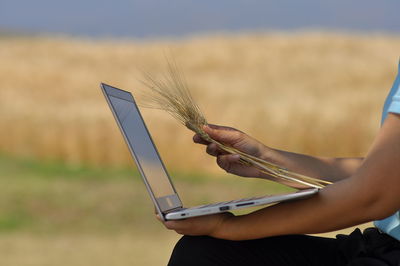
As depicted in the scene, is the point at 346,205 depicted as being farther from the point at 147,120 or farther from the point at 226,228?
the point at 147,120

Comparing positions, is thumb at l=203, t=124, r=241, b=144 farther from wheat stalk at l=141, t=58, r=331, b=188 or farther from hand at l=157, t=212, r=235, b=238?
hand at l=157, t=212, r=235, b=238

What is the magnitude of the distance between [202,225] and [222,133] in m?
0.34

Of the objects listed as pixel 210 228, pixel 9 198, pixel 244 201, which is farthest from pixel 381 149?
pixel 9 198

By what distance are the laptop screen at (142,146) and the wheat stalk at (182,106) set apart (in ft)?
0.22

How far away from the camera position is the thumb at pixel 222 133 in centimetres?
202

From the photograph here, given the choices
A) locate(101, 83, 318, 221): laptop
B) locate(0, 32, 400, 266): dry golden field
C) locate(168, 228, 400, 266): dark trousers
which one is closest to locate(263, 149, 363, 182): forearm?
locate(168, 228, 400, 266): dark trousers

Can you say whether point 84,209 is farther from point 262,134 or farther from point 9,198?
point 262,134

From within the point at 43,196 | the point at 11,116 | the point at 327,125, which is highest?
the point at 11,116

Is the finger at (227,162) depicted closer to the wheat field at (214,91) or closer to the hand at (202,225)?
the hand at (202,225)

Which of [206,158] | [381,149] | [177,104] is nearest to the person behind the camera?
[381,149]

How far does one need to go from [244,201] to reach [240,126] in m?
7.38

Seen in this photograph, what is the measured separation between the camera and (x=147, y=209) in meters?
7.02

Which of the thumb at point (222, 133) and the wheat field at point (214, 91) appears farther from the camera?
the wheat field at point (214, 91)

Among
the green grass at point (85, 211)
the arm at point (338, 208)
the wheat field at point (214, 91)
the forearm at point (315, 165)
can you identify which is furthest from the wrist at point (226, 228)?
the wheat field at point (214, 91)
